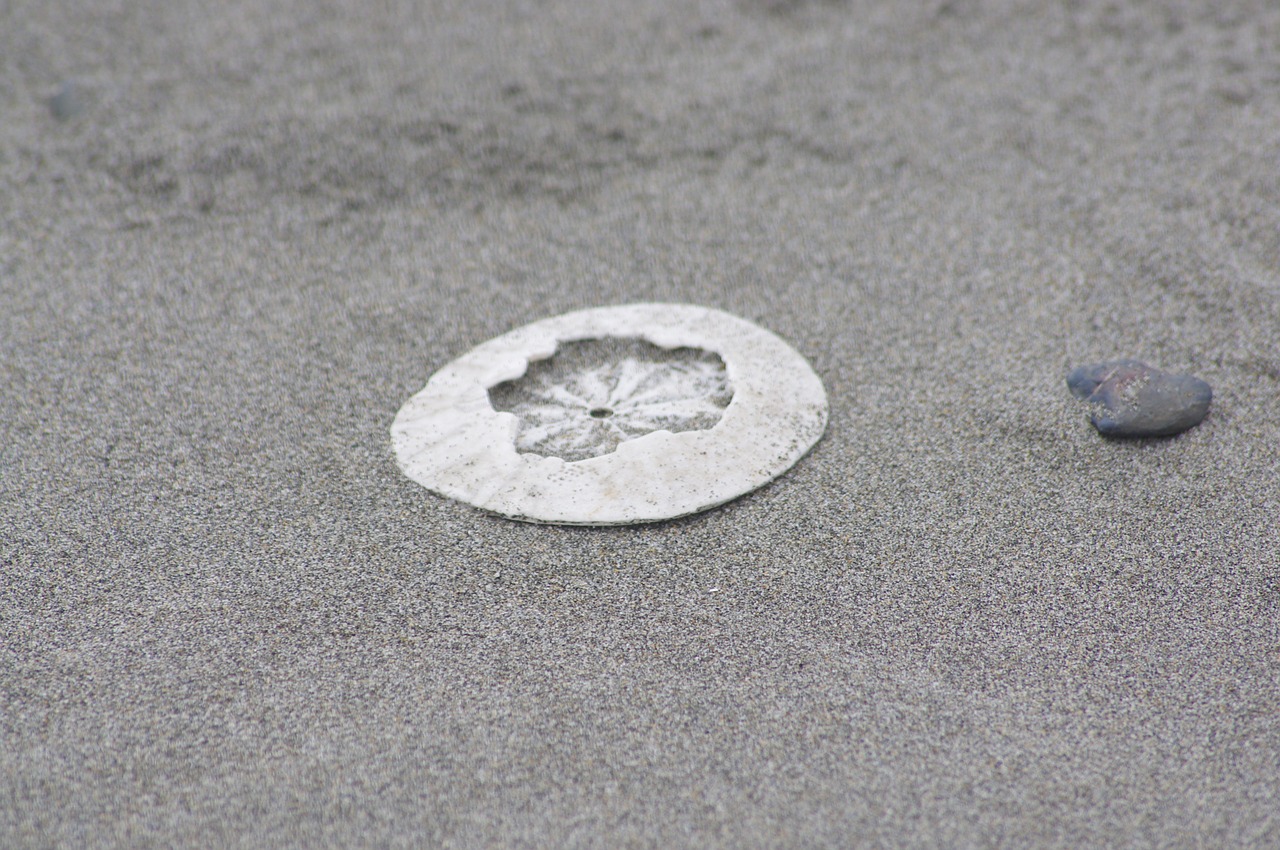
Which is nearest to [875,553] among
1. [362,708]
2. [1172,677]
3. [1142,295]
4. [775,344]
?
[1172,677]

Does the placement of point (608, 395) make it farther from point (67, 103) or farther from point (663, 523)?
point (67, 103)

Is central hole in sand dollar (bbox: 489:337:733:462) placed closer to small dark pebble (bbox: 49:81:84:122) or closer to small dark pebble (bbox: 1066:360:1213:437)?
small dark pebble (bbox: 1066:360:1213:437)

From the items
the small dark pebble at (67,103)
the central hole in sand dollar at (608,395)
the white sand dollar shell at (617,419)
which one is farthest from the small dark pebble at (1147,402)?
the small dark pebble at (67,103)

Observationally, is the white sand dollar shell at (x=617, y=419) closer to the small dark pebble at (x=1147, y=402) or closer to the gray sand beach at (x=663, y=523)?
the gray sand beach at (x=663, y=523)

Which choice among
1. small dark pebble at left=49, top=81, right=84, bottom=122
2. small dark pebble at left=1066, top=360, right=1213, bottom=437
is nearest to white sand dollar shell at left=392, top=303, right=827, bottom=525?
small dark pebble at left=1066, top=360, right=1213, bottom=437

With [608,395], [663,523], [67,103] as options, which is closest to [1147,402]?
[663,523]

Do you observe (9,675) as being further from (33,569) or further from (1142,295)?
(1142,295)
